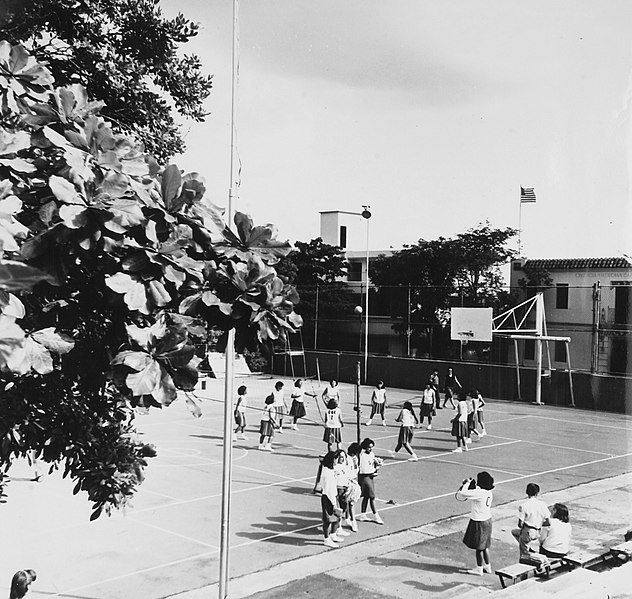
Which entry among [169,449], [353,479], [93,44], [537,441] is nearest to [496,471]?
[537,441]

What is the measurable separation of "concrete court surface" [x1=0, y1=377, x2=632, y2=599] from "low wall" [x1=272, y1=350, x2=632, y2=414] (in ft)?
18.7

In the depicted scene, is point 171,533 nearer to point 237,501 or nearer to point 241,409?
point 237,501

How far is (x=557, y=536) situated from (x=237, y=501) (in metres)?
6.32

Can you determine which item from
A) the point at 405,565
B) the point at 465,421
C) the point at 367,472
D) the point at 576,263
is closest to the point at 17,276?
the point at 405,565

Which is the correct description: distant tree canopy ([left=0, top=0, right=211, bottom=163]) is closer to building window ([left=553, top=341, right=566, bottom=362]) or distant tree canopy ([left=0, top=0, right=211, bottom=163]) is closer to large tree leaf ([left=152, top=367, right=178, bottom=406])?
large tree leaf ([left=152, top=367, right=178, bottom=406])

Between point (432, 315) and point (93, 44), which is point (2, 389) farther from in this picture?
point (432, 315)

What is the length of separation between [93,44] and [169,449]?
41.1ft

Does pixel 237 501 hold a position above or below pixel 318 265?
below

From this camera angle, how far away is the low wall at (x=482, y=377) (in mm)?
30875

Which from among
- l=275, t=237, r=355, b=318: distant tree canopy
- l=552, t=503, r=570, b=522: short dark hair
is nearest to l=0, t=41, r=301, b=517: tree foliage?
l=552, t=503, r=570, b=522: short dark hair

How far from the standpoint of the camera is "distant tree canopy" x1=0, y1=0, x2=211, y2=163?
30.5ft

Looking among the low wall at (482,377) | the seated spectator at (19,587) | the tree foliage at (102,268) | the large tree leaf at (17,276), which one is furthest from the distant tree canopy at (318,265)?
the large tree leaf at (17,276)

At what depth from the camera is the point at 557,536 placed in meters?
10.5

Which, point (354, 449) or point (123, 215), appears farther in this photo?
point (354, 449)
